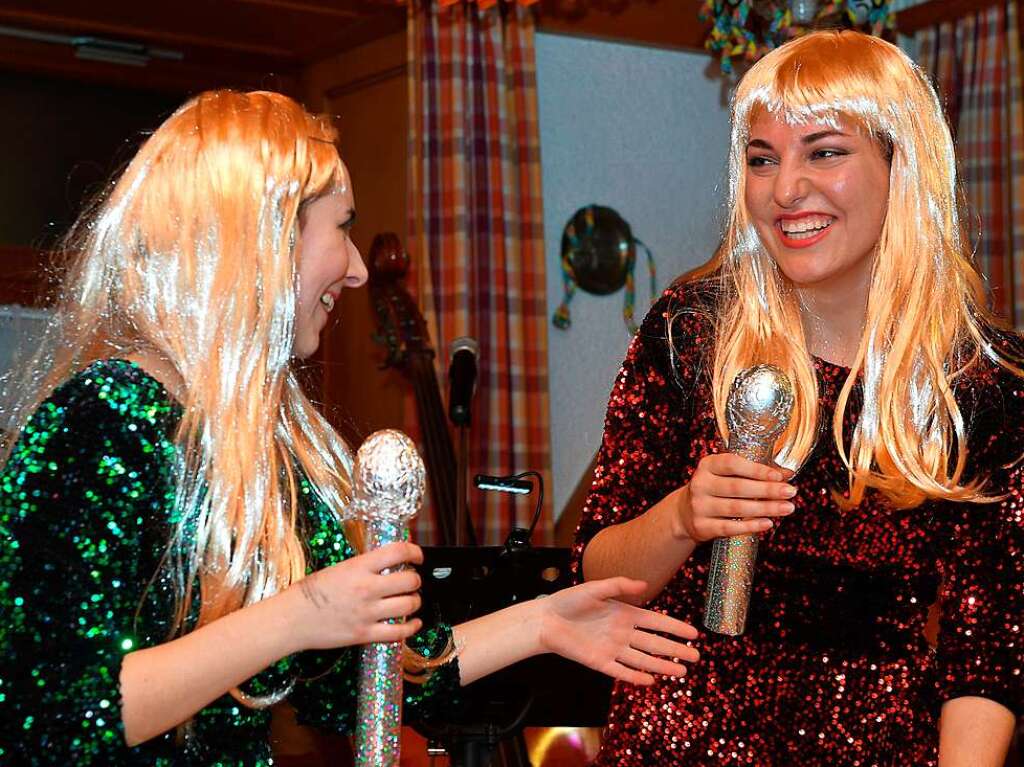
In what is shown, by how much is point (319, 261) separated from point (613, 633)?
624 mm

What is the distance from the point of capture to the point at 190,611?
151cm

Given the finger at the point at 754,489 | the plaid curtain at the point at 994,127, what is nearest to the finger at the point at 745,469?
the finger at the point at 754,489

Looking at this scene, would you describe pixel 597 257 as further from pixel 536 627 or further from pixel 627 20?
pixel 536 627

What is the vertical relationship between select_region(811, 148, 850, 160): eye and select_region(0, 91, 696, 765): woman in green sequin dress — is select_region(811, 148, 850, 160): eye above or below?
above

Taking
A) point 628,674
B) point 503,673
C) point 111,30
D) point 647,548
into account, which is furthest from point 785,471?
point 111,30

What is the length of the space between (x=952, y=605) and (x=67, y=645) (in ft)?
3.71

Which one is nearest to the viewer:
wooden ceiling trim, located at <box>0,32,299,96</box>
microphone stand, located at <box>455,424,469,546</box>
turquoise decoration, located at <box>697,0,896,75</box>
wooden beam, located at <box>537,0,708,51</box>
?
microphone stand, located at <box>455,424,469,546</box>

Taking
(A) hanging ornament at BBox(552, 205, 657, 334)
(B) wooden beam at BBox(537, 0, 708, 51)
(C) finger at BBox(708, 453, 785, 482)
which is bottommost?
(C) finger at BBox(708, 453, 785, 482)

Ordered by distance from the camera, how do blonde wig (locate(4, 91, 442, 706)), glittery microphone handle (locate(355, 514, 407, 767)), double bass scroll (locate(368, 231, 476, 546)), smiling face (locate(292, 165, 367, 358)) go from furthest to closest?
1. double bass scroll (locate(368, 231, 476, 546))
2. smiling face (locate(292, 165, 367, 358))
3. blonde wig (locate(4, 91, 442, 706))
4. glittery microphone handle (locate(355, 514, 407, 767))

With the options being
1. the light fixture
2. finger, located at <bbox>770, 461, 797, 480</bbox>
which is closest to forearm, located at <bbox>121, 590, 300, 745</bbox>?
finger, located at <bbox>770, 461, 797, 480</bbox>

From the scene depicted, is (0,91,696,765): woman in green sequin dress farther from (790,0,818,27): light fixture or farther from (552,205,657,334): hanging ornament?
(552,205,657,334): hanging ornament

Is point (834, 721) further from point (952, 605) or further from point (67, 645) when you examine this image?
point (67, 645)

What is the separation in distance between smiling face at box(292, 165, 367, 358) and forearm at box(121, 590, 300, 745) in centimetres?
38

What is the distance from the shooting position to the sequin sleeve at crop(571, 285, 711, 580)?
1.95 metres
